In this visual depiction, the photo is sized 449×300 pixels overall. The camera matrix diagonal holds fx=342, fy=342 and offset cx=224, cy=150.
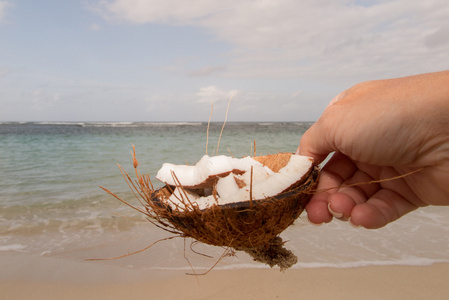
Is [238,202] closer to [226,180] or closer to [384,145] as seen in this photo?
[226,180]

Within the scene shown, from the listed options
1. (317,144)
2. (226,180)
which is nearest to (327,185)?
(317,144)

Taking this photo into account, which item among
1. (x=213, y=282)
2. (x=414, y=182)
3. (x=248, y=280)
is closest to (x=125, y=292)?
(x=213, y=282)

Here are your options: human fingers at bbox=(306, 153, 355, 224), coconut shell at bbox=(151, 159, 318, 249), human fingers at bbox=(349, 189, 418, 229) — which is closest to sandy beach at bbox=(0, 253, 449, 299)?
human fingers at bbox=(349, 189, 418, 229)

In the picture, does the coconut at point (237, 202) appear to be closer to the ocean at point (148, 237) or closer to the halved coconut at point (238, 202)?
the halved coconut at point (238, 202)

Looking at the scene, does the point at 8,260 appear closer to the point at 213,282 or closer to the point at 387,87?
the point at 213,282

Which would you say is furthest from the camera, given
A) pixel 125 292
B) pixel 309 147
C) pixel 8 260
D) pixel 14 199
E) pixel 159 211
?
pixel 14 199

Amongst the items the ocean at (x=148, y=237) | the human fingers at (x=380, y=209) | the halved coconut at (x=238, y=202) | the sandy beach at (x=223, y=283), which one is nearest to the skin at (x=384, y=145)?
the human fingers at (x=380, y=209)
